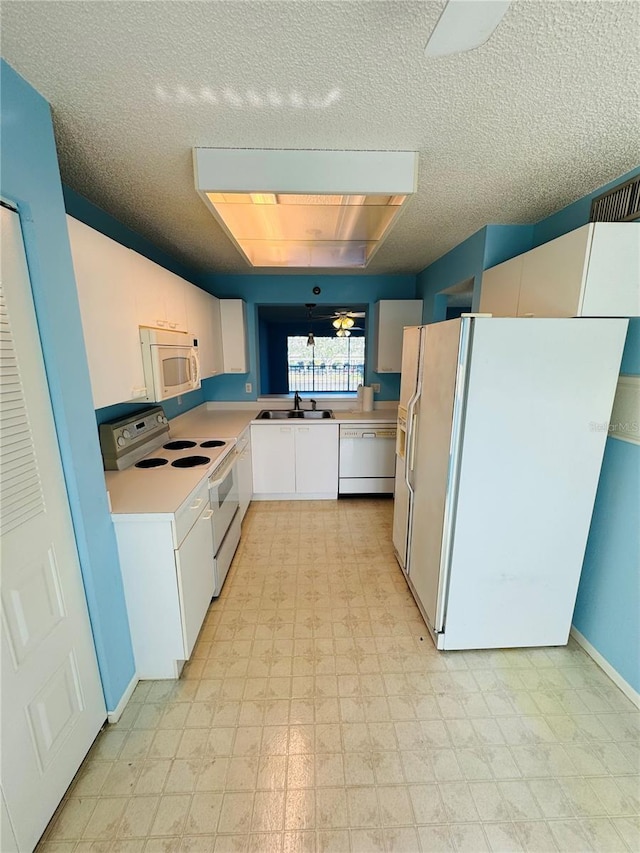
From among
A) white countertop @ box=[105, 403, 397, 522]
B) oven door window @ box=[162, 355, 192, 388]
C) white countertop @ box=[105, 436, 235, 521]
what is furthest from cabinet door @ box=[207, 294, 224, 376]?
white countertop @ box=[105, 436, 235, 521]

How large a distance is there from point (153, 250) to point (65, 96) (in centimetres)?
170

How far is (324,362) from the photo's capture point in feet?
22.9

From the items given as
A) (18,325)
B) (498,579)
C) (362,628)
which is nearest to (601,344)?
(498,579)

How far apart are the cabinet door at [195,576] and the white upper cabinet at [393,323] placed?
2.52 meters

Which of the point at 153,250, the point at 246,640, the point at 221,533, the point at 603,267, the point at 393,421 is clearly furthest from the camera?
the point at 393,421

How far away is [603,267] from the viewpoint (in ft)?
4.88

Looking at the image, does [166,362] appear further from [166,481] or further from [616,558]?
[616,558]

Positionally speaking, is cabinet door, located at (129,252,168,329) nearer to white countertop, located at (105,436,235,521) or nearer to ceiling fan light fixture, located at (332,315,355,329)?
white countertop, located at (105,436,235,521)

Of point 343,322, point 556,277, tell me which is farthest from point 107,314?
point 343,322

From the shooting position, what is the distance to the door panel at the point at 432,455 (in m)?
1.69

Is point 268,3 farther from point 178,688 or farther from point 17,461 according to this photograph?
point 178,688

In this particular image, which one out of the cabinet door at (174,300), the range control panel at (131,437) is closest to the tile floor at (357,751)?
the range control panel at (131,437)

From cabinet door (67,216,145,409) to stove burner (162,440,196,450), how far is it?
2.51 ft

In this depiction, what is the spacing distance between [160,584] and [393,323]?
3137 mm
